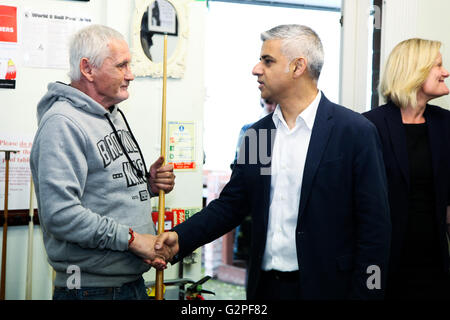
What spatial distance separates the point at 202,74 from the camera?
9.26ft

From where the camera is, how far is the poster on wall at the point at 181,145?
2.75 metres

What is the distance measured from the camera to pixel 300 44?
169 centimetres

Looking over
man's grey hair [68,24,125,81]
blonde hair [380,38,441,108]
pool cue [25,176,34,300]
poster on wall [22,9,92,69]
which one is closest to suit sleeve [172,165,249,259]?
man's grey hair [68,24,125,81]

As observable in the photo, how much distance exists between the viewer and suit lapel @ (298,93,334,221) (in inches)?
60.4

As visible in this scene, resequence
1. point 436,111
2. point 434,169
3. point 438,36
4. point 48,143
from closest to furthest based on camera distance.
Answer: point 48,143
point 434,169
point 436,111
point 438,36

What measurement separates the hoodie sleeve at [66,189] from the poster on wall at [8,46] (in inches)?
46.9

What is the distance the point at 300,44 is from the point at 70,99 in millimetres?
789

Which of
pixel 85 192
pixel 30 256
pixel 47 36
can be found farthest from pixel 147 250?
pixel 47 36

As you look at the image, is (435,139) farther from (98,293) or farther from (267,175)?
(98,293)

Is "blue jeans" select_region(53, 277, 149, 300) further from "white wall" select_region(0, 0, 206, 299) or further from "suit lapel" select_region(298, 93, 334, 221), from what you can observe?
"white wall" select_region(0, 0, 206, 299)

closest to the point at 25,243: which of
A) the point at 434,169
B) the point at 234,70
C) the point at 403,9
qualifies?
the point at 434,169

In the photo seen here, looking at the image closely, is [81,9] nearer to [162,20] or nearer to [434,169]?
[162,20]

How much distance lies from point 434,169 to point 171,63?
1.50 meters

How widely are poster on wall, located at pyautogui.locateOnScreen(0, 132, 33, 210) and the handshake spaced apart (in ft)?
3.79
